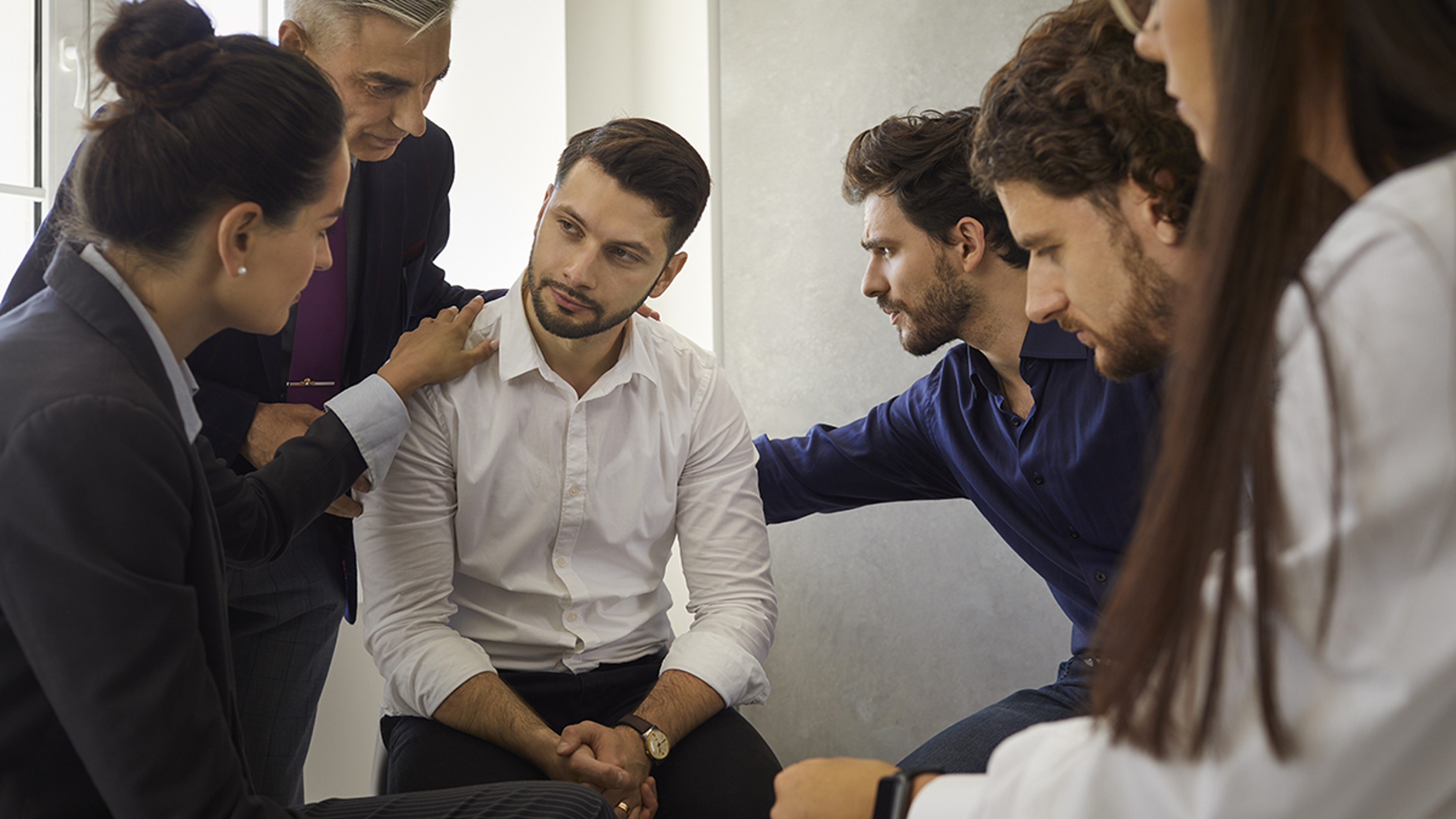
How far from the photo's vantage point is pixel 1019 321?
6.15 ft

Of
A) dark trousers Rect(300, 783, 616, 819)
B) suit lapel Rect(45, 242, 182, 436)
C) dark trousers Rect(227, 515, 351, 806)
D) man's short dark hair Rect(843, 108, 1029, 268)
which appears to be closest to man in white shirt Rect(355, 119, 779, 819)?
dark trousers Rect(227, 515, 351, 806)

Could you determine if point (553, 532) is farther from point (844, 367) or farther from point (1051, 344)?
point (844, 367)

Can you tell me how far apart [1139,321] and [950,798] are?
87 centimetres

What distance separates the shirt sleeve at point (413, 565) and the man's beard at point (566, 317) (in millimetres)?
223

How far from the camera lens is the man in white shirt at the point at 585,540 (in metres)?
1.52

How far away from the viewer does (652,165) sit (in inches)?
70.1

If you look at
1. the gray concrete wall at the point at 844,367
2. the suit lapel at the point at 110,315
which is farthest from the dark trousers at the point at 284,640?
the gray concrete wall at the point at 844,367

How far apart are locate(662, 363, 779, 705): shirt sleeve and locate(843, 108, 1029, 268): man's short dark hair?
1.69 feet

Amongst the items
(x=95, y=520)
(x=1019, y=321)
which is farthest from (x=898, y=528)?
(x=95, y=520)

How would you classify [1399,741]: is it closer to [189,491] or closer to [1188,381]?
[1188,381]

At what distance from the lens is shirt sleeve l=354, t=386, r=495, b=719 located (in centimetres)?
156

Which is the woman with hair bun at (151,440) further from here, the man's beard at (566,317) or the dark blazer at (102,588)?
the man's beard at (566,317)

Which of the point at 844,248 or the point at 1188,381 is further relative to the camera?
the point at 844,248

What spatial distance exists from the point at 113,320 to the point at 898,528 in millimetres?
2159
